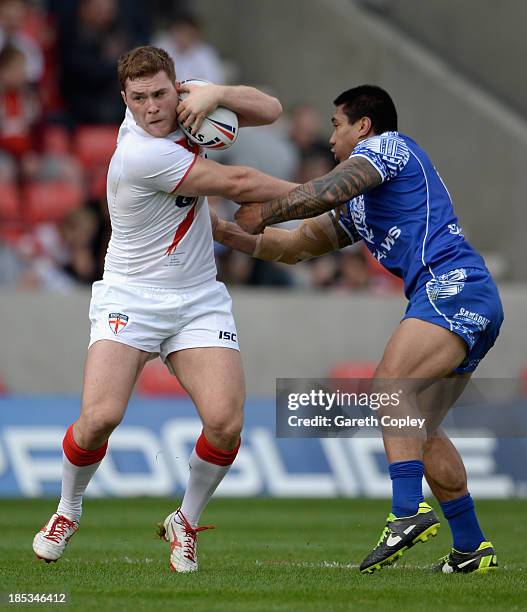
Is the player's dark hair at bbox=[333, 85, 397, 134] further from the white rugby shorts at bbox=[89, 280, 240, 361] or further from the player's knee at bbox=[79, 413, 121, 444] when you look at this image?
the player's knee at bbox=[79, 413, 121, 444]

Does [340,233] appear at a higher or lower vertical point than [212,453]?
higher

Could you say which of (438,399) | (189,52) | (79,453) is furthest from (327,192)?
(189,52)

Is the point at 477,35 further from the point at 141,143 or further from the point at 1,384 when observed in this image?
the point at 141,143

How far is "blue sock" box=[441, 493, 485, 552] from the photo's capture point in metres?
7.41

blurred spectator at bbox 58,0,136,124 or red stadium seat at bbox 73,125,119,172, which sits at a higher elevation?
blurred spectator at bbox 58,0,136,124

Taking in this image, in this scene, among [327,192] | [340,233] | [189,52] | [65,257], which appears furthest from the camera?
[189,52]

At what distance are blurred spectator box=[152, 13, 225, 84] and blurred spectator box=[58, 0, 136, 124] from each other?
648 millimetres

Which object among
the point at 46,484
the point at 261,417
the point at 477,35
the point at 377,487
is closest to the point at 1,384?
the point at 46,484

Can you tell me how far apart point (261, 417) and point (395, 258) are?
21.2ft

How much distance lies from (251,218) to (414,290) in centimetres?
97

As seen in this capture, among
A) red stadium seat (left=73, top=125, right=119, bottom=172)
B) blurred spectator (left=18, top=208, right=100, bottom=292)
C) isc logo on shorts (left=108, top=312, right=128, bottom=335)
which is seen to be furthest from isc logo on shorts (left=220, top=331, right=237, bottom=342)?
red stadium seat (left=73, top=125, right=119, bottom=172)

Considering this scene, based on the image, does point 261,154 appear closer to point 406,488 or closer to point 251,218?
point 251,218

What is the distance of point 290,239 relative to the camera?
8.15 m

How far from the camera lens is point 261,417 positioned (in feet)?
44.8
